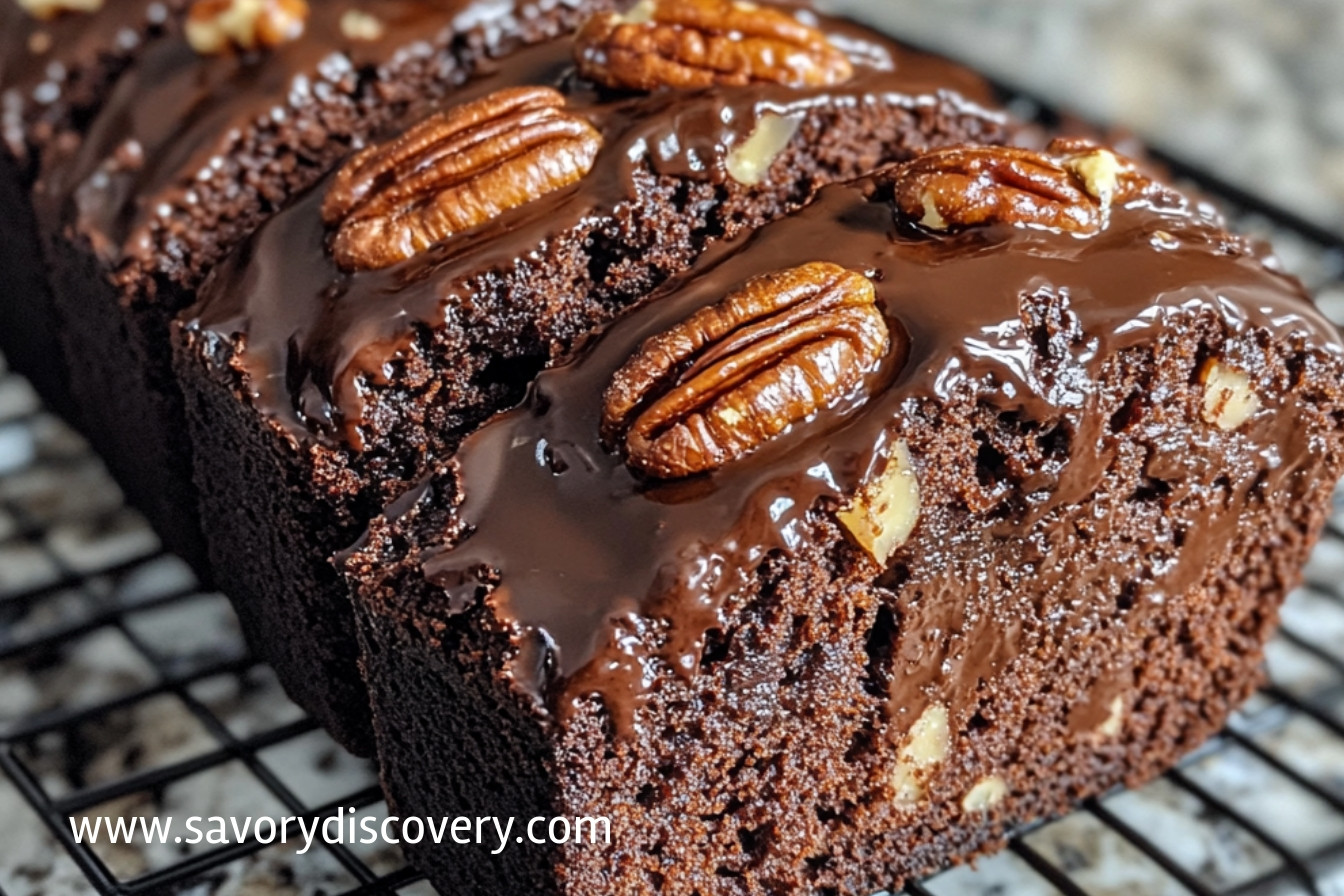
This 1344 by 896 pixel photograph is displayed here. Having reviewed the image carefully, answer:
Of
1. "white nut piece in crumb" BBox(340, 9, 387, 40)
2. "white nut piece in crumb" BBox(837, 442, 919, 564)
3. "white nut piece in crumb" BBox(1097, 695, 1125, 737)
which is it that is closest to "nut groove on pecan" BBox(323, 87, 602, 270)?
"white nut piece in crumb" BBox(340, 9, 387, 40)

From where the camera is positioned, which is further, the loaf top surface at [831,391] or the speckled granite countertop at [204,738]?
the speckled granite countertop at [204,738]

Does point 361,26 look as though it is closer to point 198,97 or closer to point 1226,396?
point 198,97

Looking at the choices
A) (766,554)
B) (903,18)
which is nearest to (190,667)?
(766,554)

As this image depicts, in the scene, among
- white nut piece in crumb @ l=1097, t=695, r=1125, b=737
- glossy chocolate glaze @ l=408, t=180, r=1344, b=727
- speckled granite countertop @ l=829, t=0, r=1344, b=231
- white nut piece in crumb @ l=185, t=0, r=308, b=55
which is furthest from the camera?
speckled granite countertop @ l=829, t=0, r=1344, b=231

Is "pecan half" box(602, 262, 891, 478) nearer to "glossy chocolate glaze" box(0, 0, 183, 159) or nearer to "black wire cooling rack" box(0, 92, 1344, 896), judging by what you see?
"black wire cooling rack" box(0, 92, 1344, 896)

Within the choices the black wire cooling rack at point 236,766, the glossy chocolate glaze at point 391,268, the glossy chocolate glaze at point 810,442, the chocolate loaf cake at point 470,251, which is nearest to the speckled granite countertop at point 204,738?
the black wire cooling rack at point 236,766

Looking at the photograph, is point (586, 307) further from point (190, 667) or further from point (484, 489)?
point (190, 667)

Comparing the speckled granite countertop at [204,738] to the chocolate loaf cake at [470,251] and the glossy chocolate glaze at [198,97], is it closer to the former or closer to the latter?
the chocolate loaf cake at [470,251]
